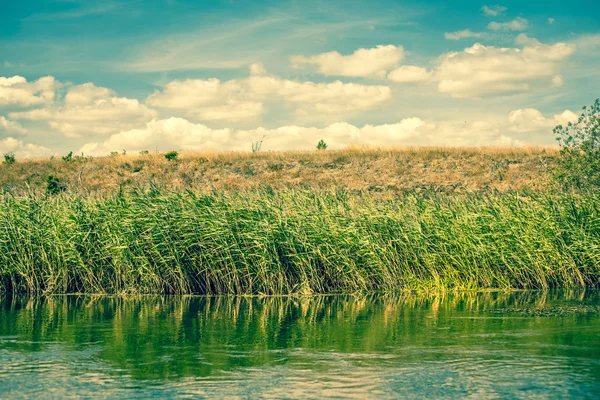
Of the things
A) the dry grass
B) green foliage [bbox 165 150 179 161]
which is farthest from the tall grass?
green foliage [bbox 165 150 179 161]

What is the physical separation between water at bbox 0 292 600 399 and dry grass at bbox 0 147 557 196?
23.9 m

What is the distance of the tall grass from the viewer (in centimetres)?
1362

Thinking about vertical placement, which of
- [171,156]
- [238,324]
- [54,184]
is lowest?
[238,324]

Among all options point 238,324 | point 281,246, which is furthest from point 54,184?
point 238,324

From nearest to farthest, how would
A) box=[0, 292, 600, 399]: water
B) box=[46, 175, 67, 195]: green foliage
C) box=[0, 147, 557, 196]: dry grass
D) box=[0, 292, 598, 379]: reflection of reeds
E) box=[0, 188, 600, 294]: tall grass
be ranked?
box=[0, 292, 600, 399]: water
box=[0, 292, 598, 379]: reflection of reeds
box=[0, 188, 600, 294]: tall grass
box=[0, 147, 557, 196]: dry grass
box=[46, 175, 67, 195]: green foliage

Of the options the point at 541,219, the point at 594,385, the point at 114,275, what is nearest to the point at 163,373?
the point at 594,385

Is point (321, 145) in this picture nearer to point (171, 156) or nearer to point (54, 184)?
point (171, 156)

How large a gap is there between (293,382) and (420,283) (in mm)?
7579

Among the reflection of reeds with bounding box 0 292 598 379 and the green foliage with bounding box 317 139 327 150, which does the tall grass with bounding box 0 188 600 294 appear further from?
the green foliage with bounding box 317 139 327 150

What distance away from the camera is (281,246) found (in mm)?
13594

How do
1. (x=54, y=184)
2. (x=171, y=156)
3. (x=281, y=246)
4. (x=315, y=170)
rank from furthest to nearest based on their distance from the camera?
(x=171, y=156)
(x=315, y=170)
(x=54, y=184)
(x=281, y=246)

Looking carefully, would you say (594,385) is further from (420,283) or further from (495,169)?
(495,169)

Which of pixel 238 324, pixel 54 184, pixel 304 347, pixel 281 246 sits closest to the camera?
pixel 304 347

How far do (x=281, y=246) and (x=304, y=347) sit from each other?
196 inches
